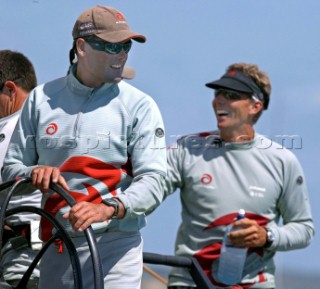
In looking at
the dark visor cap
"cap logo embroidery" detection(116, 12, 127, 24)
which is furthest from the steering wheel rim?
the dark visor cap

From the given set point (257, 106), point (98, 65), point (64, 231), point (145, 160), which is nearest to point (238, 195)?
point (257, 106)

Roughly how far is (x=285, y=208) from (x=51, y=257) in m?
1.47

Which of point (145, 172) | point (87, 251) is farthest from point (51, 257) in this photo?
point (145, 172)

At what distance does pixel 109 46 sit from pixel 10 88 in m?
1.56

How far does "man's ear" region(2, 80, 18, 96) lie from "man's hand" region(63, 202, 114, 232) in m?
2.03

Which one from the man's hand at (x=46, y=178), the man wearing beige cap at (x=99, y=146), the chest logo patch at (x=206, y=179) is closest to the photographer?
the man's hand at (x=46, y=178)

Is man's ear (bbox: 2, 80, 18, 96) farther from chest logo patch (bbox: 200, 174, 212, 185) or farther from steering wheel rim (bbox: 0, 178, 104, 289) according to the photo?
steering wheel rim (bbox: 0, 178, 104, 289)

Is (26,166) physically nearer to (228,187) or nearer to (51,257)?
(51,257)

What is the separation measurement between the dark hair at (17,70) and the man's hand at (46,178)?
1.82m

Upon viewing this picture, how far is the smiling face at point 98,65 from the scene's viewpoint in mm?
4359

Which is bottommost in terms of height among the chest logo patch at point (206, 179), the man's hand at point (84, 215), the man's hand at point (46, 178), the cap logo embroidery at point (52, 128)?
the chest logo patch at point (206, 179)

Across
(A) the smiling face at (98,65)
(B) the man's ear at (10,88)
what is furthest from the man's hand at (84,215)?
(B) the man's ear at (10,88)

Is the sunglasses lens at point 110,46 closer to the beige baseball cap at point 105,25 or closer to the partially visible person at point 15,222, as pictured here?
the beige baseball cap at point 105,25

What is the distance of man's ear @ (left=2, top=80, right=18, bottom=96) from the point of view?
579 cm
